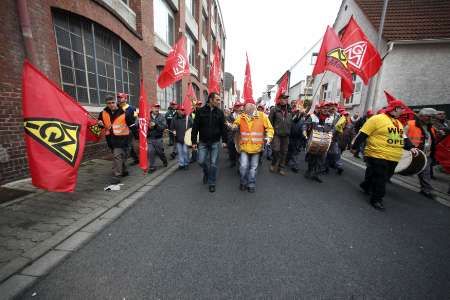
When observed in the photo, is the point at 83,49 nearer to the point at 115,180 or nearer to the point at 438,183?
the point at 115,180

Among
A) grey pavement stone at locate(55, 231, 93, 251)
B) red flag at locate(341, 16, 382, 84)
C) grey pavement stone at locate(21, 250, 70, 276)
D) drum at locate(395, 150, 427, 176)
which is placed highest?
red flag at locate(341, 16, 382, 84)

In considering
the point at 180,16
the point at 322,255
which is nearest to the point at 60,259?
the point at 322,255

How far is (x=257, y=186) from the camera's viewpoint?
4832 millimetres

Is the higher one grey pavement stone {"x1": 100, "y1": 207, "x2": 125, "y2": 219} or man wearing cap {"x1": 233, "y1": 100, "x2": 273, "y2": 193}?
man wearing cap {"x1": 233, "y1": 100, "x2": 273, "y2": 193}

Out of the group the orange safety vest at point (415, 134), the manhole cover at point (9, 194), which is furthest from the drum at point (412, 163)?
the manhole cover at point (9, 194)

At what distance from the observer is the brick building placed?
417 centimetres

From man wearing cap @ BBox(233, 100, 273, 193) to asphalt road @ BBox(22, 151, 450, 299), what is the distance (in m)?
0.56

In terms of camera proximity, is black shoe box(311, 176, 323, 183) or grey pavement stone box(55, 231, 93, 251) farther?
black shoe box(311, 176, 323, 183)

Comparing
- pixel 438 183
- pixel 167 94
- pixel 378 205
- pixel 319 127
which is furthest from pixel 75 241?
pixel 167 94

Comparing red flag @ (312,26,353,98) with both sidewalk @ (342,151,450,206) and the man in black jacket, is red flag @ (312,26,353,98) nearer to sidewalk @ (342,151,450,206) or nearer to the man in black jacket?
sidewalk @ (342,151,450,206)

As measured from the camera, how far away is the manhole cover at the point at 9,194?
365cm

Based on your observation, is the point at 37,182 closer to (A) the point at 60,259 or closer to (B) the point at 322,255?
(A) the point at 60,259

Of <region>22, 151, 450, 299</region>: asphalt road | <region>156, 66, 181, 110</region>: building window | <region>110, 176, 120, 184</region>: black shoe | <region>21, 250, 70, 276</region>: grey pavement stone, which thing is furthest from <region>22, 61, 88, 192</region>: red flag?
<region>156, 66, 181, 110</region>: building window

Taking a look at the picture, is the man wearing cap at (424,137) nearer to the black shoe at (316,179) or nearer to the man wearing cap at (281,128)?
the black shoe at (316,179)
